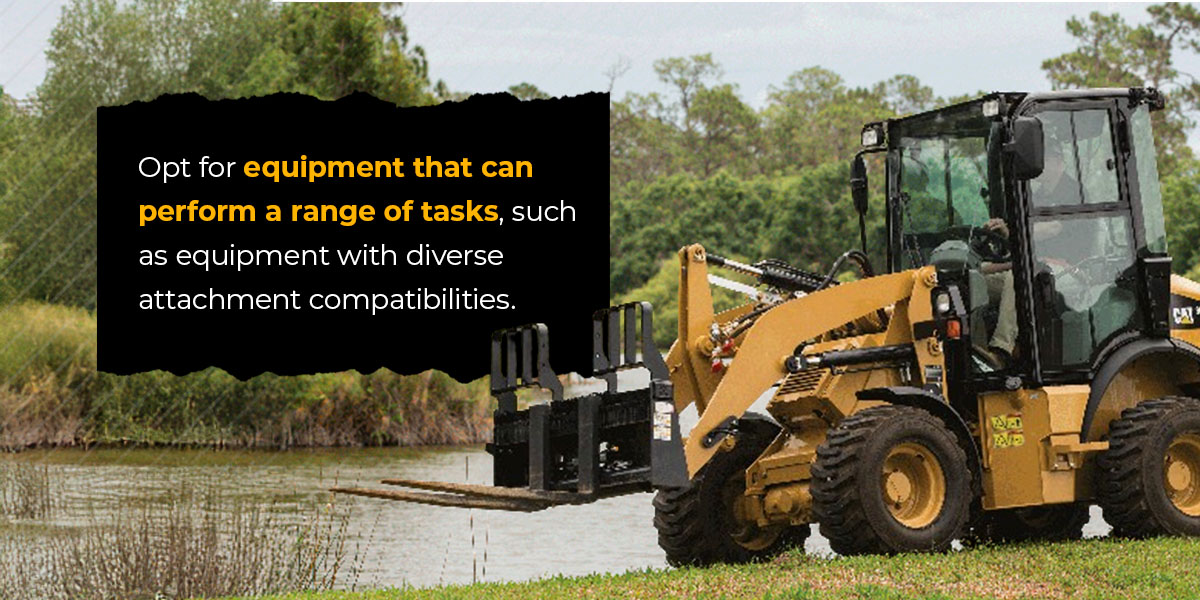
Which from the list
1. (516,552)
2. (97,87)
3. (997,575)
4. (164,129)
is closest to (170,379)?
(164,129)

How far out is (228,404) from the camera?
124 ft

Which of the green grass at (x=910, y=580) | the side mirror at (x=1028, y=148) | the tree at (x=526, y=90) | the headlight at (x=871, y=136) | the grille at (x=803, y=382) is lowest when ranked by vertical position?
the green grass at (x=910, y=580)

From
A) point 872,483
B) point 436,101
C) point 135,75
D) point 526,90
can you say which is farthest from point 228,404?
point 526,90

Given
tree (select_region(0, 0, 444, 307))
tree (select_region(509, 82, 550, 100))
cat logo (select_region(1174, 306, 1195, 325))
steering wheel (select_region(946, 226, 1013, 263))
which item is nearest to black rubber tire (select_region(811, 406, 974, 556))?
steering wheel (select_region(946, 226, 1013, 263))

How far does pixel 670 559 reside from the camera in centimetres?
1490

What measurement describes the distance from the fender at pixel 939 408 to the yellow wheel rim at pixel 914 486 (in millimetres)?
352

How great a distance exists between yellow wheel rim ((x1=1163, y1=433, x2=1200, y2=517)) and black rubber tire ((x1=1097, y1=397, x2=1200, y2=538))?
6.9 inches

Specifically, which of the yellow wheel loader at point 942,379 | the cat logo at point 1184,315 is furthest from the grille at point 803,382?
the cat logo at point 1184,315

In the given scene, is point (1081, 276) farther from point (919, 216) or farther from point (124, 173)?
point (124, 173)

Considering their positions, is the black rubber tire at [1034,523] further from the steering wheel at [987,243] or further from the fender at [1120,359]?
the steering wheel at [987,243]

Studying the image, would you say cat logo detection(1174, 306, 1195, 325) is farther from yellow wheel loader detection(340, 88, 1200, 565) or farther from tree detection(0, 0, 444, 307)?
tree detection(0, 0, 444, 307)

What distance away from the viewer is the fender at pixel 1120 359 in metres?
14.9

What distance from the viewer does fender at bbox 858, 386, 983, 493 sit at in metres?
14.2

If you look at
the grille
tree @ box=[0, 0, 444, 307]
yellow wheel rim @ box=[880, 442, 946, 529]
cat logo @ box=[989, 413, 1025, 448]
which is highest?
tree @ box=[0, 0, 444, 307]
